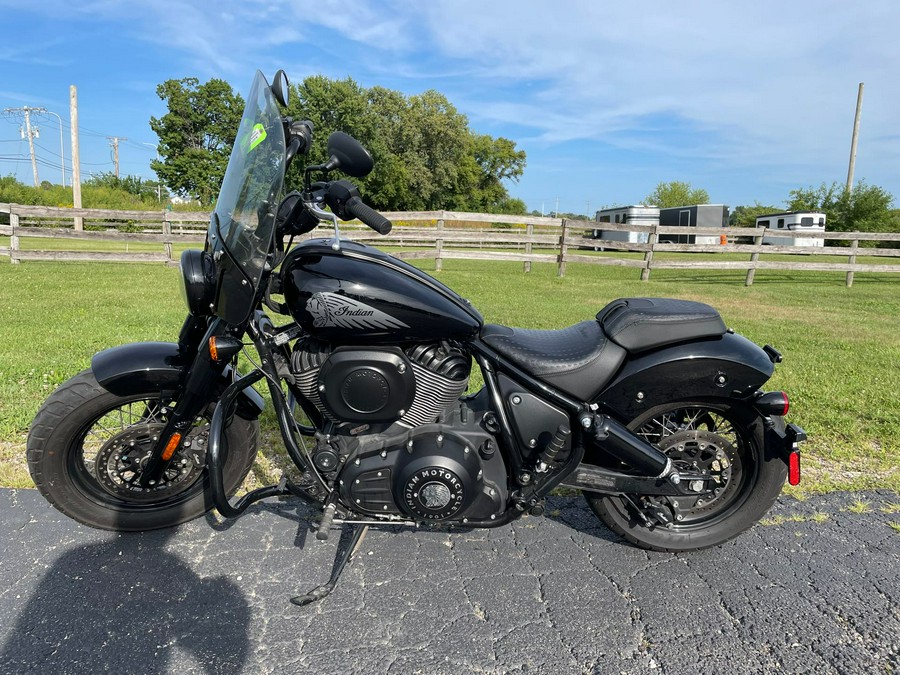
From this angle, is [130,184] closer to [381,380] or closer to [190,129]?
[190,129]

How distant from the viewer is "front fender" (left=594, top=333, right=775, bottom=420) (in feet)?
8.00

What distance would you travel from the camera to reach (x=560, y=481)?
2490 mm

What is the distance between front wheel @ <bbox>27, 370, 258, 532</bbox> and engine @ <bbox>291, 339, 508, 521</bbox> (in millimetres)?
706

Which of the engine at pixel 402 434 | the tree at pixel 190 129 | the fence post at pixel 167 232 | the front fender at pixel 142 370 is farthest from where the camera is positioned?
the tree at pixel 190 129

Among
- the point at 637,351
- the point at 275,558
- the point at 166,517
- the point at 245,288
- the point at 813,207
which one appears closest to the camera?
the point at 245,288

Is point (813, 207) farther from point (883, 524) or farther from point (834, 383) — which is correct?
point (883, 524)

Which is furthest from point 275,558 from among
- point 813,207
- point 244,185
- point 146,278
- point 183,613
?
point 813,207

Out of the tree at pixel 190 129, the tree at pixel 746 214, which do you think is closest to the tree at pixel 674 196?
the tree at pixel 746 214

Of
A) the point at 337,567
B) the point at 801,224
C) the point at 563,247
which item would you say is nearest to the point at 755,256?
the point at 563,247

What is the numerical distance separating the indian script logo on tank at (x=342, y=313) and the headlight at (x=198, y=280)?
440 mm

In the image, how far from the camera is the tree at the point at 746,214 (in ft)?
150

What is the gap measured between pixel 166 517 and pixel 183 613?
0.67 meters

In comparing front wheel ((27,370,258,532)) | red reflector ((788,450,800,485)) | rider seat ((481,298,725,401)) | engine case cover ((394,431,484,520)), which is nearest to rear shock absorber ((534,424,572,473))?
rider seat ((481,298,725,401))

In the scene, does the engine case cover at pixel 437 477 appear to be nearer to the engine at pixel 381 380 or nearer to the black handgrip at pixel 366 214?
the engine at pixel 381 380
